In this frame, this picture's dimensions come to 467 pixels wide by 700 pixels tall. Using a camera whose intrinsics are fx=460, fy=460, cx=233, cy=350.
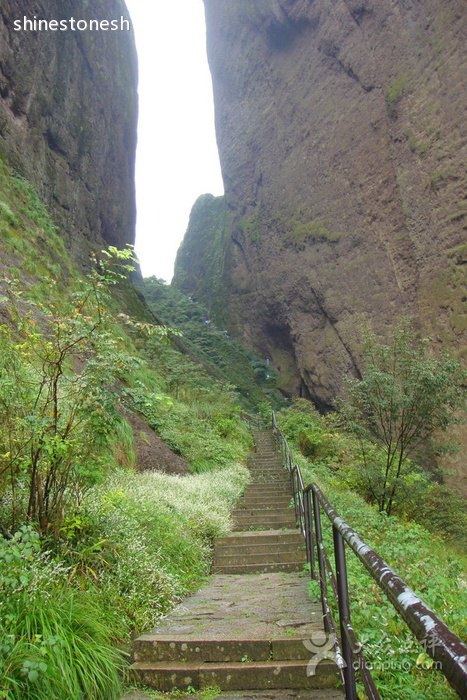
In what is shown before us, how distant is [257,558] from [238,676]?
363 cm

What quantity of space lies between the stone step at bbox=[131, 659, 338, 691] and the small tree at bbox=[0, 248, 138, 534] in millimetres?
1515

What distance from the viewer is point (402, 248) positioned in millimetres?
21469

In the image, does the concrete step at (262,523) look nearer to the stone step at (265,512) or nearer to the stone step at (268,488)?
the stone step at (265,512)

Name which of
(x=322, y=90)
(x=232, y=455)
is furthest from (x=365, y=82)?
(x=232, y=455)

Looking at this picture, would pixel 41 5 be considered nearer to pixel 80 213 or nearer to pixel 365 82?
pixel 80 213

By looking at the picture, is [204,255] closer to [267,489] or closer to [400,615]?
[267,489]

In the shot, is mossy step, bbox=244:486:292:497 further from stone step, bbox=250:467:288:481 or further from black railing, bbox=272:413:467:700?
black railing, bbox=272:413:467:700

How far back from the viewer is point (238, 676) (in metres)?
3.33

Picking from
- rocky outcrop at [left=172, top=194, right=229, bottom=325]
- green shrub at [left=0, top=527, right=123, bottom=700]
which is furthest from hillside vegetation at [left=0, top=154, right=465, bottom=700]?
rocky outcrop at [left=172, top=194, right=229, bottom=325]

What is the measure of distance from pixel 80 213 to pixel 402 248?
55.8 feet

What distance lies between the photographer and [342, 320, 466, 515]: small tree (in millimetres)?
10656

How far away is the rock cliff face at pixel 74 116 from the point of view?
19.6 meters

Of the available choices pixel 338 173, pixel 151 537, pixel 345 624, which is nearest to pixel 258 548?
pixel 151 537

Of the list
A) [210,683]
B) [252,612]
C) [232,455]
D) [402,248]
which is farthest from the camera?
[402,248]
